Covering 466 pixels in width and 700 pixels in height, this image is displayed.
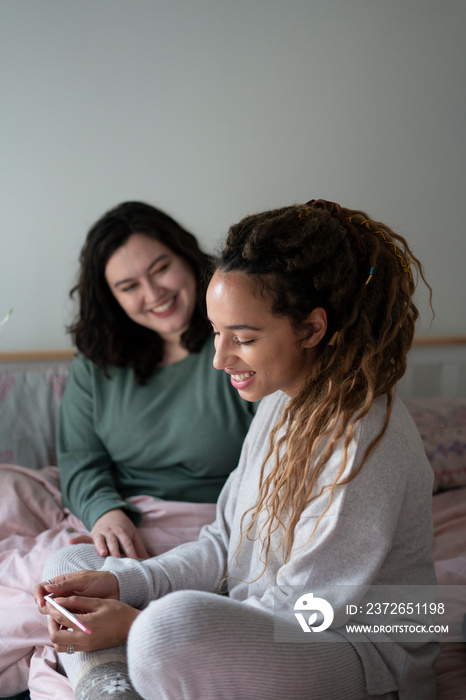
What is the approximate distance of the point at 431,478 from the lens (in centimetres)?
86

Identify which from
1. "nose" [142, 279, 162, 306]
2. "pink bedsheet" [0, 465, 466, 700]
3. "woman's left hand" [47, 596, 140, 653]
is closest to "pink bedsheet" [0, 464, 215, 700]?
"pink bedsheet" [0, 465, 466, 700]

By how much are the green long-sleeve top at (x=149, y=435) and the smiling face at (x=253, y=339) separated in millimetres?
439

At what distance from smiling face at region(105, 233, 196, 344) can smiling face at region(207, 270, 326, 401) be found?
47 centimetres

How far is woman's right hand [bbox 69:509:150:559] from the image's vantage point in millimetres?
1121

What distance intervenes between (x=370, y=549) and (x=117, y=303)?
915 millimetres

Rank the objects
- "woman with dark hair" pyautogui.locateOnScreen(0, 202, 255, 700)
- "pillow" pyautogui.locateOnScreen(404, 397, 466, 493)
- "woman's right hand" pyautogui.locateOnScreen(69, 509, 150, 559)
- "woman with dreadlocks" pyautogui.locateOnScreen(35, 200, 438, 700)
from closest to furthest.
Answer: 1. "woman with dreadlocks" pyautogui.locateOnScreen(35, 200, 438, 700)
2. "woman's right hand" pyautogui.locateOnScreen(69, 509, 150, 559)
3. "woman with dark hair" pyautogui.locateOnScreen(0, 202, 255, 700)
4. "pillow" pyautogui.locateOnScreen(404, 397, 466, 493)

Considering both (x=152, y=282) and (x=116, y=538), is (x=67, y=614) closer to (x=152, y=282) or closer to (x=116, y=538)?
(x=116, y=538)

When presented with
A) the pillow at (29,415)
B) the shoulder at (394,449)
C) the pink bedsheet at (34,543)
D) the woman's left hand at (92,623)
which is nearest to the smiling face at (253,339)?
the shoulder at (394,449)

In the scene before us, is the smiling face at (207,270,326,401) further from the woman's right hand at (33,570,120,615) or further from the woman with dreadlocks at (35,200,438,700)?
the woman's right hand at (33,570,120,615)

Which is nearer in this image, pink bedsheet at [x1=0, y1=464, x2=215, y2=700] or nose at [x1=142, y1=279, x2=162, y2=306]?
pink bedsheet at [x1=0, y1=464, x2=215, y2=700]

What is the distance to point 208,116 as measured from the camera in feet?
5.62

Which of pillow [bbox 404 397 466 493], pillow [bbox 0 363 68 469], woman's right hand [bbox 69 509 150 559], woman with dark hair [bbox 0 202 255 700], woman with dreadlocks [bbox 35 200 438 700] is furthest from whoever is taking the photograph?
pillow [bbox 0 363 68 469]

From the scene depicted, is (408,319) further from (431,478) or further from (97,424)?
(97,424)

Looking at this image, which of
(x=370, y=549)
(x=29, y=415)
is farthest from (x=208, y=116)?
(x=370, y=549)
